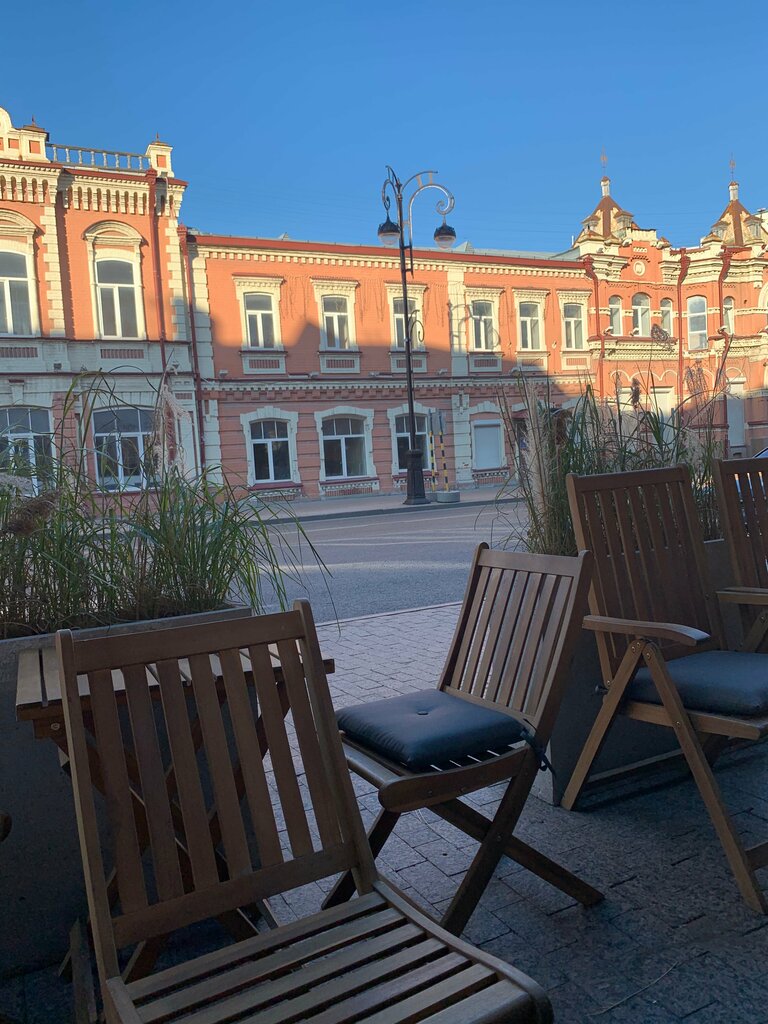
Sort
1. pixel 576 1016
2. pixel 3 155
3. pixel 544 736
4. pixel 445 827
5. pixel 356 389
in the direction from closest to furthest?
pixel 576 1016
pixel 544 736
pixel 445 827
pixel 3 155
pixel 356 389

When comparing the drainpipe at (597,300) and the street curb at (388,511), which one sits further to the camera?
the drainpipe at (597,300)

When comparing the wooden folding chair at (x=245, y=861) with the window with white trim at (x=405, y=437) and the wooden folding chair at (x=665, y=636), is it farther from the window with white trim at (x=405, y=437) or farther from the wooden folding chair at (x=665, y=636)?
the window with white trim at (x=405, y=437)

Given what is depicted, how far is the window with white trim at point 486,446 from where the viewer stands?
25.9 metres

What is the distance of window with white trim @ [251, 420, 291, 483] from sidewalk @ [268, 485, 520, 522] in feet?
3.29

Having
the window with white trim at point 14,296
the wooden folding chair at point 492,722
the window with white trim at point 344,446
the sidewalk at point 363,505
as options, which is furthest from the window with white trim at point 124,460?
the window with white trim at point 344,446

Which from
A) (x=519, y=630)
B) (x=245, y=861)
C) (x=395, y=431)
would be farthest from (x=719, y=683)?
(x=395, y=431)

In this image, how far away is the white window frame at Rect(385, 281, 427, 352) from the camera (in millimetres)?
24516

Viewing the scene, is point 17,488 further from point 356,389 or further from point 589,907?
point 356,389

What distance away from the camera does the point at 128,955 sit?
239 cm

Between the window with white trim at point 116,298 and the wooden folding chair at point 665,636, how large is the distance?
1950 cm

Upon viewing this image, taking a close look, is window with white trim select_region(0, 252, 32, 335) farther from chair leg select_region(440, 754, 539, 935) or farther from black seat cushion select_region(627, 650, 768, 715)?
chair leg select_region(440, 754, 539, 935)

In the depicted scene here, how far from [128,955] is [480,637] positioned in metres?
1.45

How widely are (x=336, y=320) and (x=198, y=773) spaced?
22.8m

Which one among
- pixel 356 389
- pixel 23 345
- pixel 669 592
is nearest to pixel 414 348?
pixel 356 389
